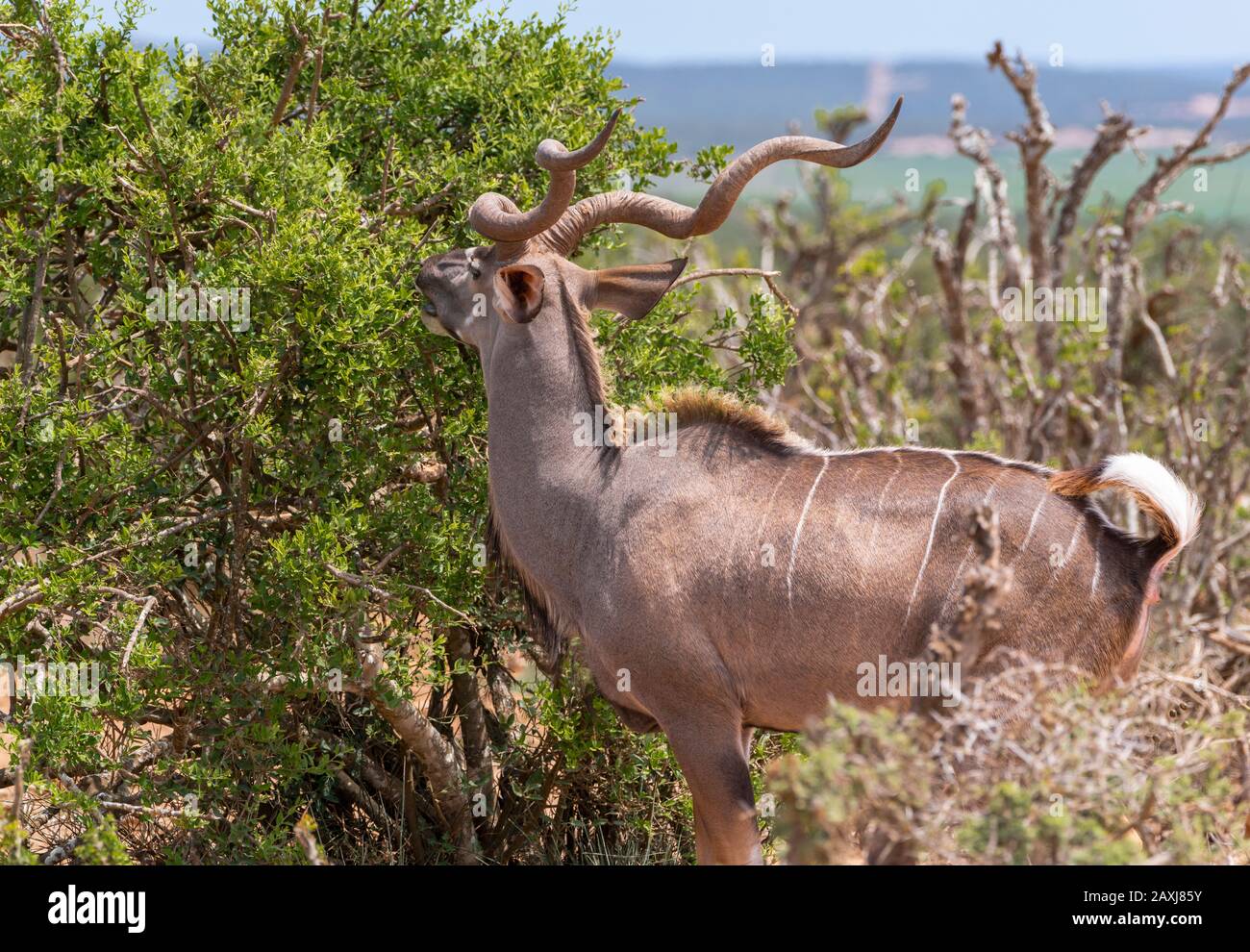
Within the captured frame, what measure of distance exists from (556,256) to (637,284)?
0.95 feet

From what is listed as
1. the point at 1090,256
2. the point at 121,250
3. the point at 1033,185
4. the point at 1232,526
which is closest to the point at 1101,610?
the point at 121,250

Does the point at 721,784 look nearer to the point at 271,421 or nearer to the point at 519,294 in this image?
the point at 519,294

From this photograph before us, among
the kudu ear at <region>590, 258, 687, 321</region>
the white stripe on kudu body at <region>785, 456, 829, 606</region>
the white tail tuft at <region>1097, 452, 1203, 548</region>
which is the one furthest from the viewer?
the kudu ear at <region>590, 258, 687, 321</region>

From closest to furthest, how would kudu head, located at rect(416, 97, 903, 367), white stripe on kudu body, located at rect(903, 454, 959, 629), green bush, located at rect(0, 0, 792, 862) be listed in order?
white stripe on kudu body, located at rect(903, 454, 959, 629) < green bush, located at rect(0, 0, 792, 862) < kudu head, located at rect(416, 97, 903, 367)

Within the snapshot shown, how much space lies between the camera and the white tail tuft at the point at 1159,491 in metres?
3.73

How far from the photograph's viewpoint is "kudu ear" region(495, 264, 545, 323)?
175 inches

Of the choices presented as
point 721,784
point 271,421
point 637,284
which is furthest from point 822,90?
point 721,784

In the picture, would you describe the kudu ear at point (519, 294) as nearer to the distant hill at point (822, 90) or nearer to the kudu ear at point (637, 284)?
the kudu ear at point (637, 284)

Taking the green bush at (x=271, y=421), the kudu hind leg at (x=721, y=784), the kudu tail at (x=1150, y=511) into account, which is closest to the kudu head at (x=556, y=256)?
the green bush at (x=271, y=421)

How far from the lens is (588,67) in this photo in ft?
17.3

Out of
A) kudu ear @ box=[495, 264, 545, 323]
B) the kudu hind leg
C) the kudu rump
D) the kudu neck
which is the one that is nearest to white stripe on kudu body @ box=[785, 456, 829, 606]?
the kudu rump

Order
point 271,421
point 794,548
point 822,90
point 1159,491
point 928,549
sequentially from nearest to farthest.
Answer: point 1159,491
point 928,549
point 794,548
point 271,421
point 822,90

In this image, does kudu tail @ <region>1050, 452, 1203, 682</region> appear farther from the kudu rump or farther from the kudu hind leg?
the kudu hind leg

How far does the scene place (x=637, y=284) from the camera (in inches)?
185
